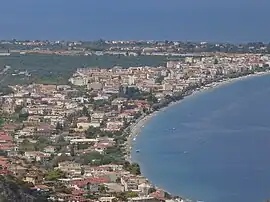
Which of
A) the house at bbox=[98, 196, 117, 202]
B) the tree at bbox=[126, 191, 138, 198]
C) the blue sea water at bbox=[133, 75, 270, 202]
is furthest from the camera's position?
the blue sea water at bbox=[133, 75, 270, 202]

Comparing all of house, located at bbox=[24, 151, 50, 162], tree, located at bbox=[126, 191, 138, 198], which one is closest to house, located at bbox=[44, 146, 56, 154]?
house, located at bbox=[24, 151, 50, 162]

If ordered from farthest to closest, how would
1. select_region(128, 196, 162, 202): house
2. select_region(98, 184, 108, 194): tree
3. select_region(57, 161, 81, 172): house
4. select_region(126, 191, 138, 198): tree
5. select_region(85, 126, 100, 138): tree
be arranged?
select_region(85, 126, 100, 138): tree < select_region(57, 161, 81, 172): house < select_region(98, 184, 108, 194): tree < select_region(126, 191, 138, 198): tree < select_region(128, 196, 162, 202): house

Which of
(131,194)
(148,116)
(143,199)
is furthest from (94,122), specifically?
(143,199)

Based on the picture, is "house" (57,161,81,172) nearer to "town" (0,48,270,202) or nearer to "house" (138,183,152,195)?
"town" (0,48,270,202)

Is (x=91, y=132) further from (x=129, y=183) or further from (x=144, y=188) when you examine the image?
(x=144, y=188)

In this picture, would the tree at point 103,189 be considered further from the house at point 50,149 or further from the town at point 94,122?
the house at point 50,149

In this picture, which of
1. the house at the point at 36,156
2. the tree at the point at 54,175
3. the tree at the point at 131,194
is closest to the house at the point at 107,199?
the tree at the point at 131,194
